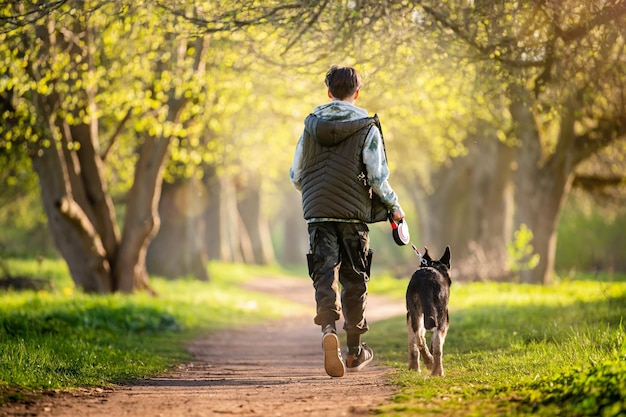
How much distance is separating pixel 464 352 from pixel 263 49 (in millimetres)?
6372

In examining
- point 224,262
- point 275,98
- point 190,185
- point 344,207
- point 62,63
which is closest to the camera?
point 344,207

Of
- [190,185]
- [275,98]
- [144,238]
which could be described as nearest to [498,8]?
[144,238]

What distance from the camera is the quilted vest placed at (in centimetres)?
700

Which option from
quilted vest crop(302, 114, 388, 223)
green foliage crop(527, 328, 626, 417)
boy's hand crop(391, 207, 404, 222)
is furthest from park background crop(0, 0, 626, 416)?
quilted vest crop(302, 114, 388, 223)

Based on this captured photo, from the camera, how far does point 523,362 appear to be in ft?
23.3

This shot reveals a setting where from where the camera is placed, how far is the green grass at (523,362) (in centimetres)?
511

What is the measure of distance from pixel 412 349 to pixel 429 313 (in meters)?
0.55

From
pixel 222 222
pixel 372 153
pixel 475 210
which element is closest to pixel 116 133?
pixel 372 153

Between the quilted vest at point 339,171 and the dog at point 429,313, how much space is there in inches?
29.3

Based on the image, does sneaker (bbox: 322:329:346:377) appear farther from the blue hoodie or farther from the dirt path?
the blue hoodie

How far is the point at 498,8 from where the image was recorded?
9.07m

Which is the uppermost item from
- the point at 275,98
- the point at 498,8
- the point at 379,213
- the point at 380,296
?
the point at 275,98

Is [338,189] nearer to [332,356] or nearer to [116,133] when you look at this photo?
[332,356]

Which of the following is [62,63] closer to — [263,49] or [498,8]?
[263,49]
